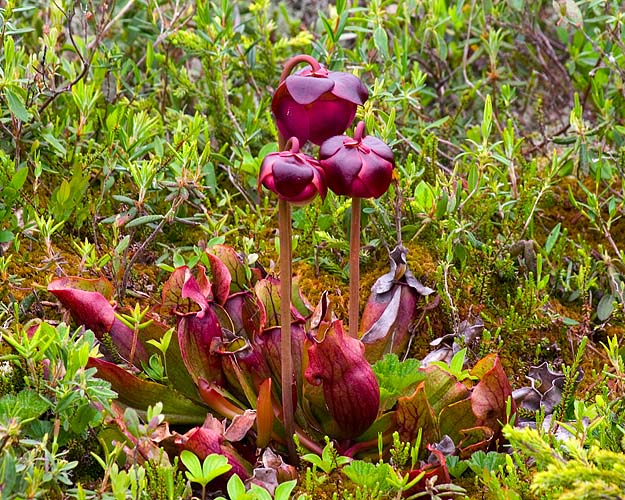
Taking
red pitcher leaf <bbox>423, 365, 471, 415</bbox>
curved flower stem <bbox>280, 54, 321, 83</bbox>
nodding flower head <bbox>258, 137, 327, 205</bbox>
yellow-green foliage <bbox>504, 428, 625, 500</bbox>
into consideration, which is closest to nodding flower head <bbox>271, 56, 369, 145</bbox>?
curved flower stem <bbox>280, 54, 321, 83</bbox>

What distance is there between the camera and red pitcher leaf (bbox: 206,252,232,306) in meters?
2.54

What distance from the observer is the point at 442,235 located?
2.89 metres

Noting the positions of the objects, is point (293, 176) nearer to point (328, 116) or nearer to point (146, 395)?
point (328, 116)

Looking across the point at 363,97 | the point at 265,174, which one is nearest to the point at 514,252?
the point at 363,97

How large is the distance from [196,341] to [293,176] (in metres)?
0.68

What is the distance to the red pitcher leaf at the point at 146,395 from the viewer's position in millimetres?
2291

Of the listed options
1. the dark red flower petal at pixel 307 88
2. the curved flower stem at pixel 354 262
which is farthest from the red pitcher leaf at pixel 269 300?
the dark red flower petal at pixel 307 88

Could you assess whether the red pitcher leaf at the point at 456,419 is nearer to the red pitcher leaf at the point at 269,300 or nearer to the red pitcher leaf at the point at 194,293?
the red pitcher leaf at the point at 269,300

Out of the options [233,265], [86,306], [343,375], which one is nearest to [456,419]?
[343,375]

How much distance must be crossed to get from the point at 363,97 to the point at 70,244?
141 cm

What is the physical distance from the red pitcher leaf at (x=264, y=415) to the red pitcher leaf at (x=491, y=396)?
53cm

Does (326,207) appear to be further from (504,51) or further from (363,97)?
(504,51)

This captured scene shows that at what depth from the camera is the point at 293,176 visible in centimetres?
190

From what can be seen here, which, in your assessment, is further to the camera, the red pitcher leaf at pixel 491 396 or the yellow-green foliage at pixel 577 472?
the red pitcher leaf at pixel 491 396
